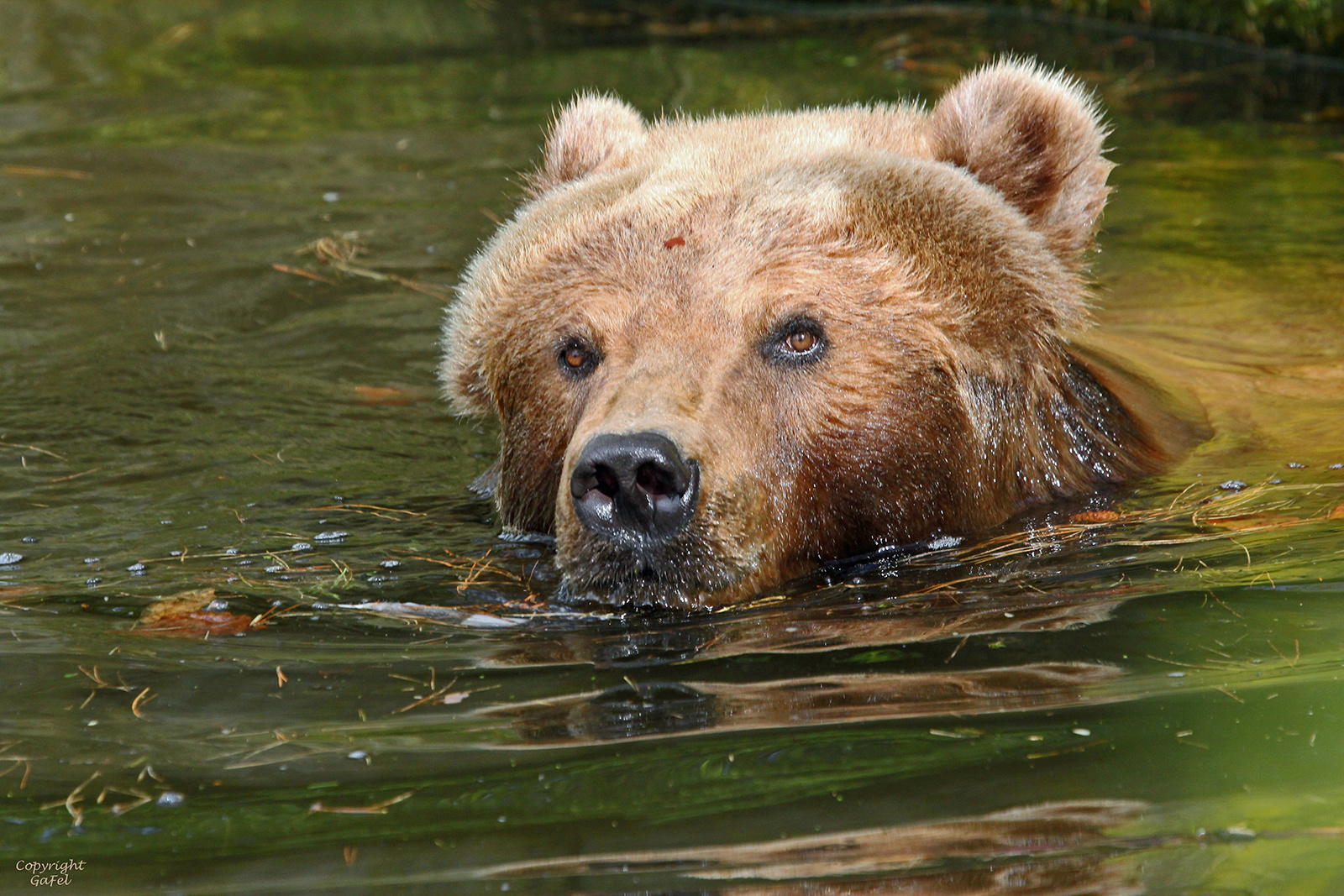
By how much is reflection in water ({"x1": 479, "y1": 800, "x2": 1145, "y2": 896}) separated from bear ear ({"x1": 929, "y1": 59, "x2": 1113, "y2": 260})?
2518 mm

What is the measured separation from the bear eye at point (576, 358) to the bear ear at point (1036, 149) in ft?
4.32

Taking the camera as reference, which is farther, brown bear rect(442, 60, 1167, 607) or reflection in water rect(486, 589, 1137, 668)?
brown bear rect(442, 60, 1167, 607)

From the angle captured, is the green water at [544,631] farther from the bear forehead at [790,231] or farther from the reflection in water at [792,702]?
the bear forehead at [790,231]

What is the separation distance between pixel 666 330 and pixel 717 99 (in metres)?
7.13

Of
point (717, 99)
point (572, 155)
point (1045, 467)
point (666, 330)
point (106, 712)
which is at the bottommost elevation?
point (106, 712)

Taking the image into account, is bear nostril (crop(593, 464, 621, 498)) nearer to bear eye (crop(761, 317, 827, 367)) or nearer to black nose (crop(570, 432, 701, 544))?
black nose (crop(570, 432, 701, 544))

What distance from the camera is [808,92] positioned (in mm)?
11008

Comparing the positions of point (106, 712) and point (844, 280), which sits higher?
point (844, 280)

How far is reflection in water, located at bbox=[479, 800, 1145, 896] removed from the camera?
2461 millimetres

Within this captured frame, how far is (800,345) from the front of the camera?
4344mm

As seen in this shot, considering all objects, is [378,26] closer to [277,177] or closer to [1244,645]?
[277,177]

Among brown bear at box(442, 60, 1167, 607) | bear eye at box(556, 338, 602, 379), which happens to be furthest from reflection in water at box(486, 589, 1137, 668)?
bear eye at box(556, 338, 602, 379)

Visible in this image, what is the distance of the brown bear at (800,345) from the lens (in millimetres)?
4141

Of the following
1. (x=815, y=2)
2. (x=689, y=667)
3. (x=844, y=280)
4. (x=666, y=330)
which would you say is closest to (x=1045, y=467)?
(x=844, y=280)
